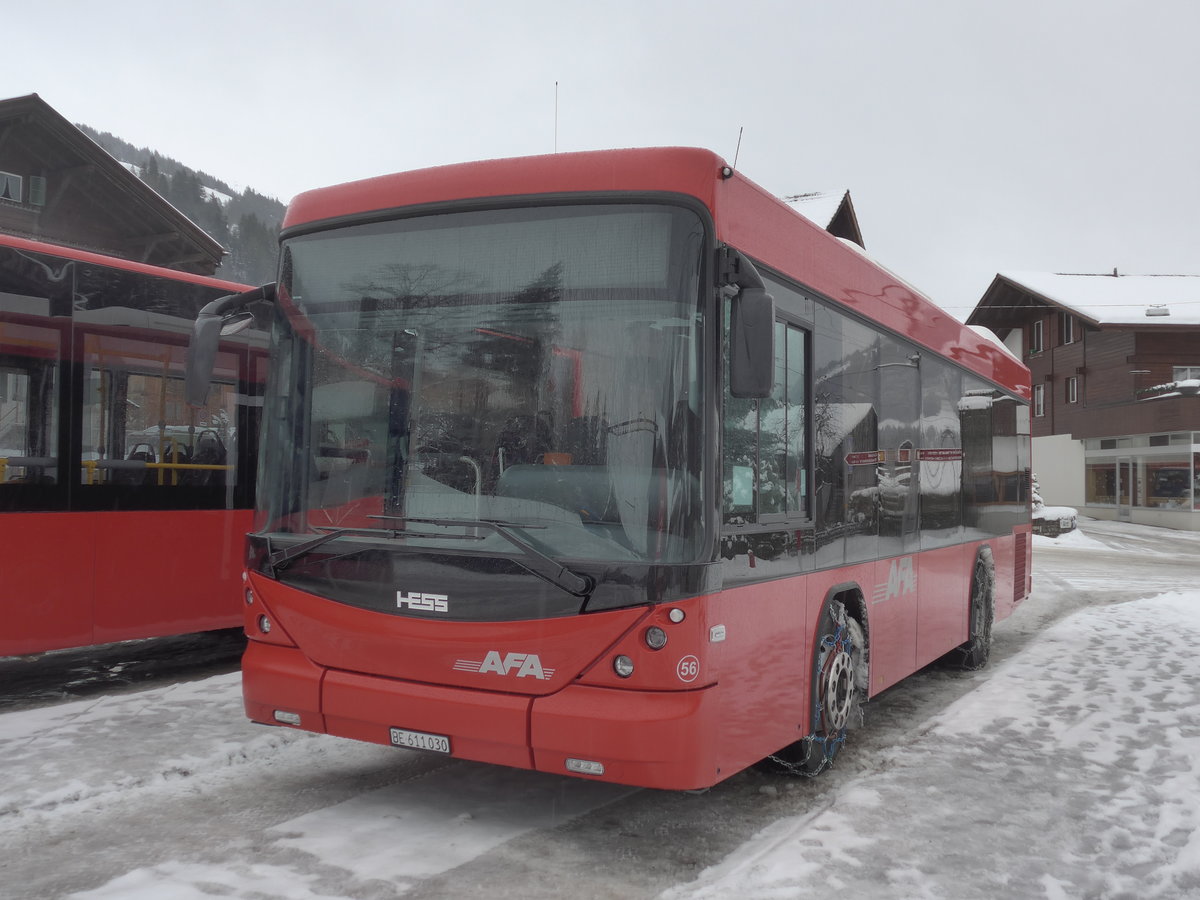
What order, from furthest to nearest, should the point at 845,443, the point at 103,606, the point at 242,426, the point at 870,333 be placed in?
the point at 242,426
the point at 103,606
the point at 870,333
the point at 845,443

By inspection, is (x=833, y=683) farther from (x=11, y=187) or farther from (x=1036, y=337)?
(x=1036, y=337)

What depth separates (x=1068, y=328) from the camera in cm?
4569

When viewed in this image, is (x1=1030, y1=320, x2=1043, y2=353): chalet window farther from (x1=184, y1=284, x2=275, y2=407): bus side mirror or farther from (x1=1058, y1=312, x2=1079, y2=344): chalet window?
(x1=184, y1=284, x2=275, y2=407): bus side mirror

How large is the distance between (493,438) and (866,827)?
7.97ft

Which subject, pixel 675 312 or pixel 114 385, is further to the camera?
pixel 114 385

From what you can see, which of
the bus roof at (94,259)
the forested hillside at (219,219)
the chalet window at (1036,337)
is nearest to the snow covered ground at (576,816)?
the bus roof at (94,259)

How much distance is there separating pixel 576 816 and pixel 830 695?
1.54m

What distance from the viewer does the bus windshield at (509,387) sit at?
4289mm

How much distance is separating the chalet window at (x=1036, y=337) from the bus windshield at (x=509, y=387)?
160 feet

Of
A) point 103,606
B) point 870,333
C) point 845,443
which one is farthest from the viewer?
point 103,606

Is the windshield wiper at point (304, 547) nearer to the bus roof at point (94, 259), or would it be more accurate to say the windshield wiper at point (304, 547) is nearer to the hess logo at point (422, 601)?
the hess logo at point (422, 601)

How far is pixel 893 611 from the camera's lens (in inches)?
273

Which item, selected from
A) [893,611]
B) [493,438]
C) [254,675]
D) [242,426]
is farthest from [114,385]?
[893,611]

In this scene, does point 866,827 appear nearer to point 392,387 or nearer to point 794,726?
point 794,726
